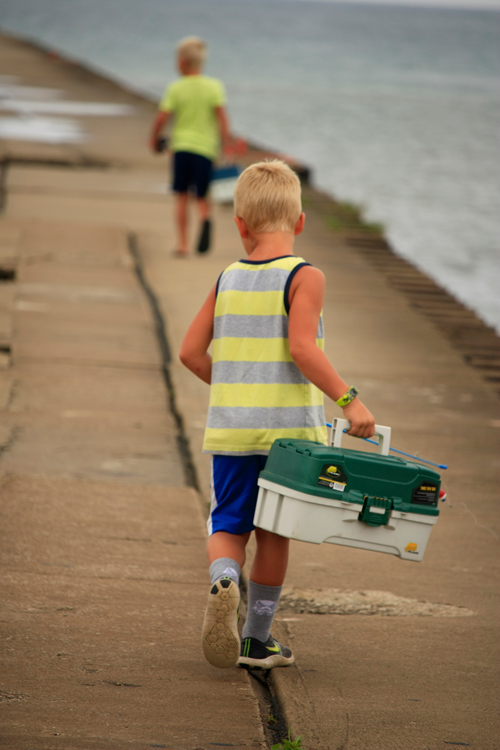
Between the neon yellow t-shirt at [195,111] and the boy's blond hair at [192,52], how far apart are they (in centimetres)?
14

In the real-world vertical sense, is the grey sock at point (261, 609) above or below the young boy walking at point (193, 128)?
below

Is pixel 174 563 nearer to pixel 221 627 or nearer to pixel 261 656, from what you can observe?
pixel 261 656

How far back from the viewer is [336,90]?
61.6 meters

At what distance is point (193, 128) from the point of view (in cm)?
887

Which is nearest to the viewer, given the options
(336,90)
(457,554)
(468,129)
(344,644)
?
(344,644)

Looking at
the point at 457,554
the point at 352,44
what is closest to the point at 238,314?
the point at 457,554

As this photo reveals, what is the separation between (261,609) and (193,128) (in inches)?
260

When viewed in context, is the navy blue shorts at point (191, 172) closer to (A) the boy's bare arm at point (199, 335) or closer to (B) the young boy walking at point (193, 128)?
(B) the young boy walking at point (193, 128)

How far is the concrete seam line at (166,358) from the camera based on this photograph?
461cm

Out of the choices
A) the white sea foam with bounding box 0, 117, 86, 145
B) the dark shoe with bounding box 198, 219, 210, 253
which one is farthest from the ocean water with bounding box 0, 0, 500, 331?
the white sea foam with bounding box 0, 117, 86, 145

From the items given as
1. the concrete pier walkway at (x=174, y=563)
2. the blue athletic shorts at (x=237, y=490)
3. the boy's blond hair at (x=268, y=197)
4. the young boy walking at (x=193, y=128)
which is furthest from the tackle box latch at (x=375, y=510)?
the young boy walking at (x=193, y=128)

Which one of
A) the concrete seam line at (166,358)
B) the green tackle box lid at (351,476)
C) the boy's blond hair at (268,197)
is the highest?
the boy's blond hair at (268,197)

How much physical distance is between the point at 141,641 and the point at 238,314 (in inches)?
41.6

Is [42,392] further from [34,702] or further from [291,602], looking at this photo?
[34,702]
